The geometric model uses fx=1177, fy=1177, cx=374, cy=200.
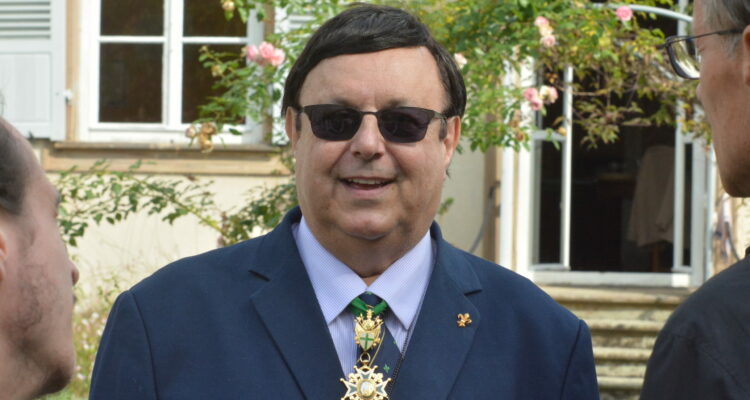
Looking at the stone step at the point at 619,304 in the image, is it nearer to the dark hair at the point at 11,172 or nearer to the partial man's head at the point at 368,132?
the partial man's head at the point at 368,132

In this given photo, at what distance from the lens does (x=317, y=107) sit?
2539 mm

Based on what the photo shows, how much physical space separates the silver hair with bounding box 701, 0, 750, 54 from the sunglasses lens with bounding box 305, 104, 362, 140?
826 millimetres

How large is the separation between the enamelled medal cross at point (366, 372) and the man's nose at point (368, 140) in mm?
340

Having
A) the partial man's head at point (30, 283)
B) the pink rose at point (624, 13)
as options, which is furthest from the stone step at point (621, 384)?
the partial man's head at point (30, 283)

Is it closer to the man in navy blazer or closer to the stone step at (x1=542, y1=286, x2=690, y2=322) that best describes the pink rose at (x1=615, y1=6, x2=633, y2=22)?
the stone step at (x1=542, y1=286, x2=690, y2=322)

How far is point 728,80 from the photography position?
6.36ft

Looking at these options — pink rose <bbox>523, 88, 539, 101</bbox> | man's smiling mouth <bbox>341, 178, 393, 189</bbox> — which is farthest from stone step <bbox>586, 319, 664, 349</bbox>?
man's smiling mouth <bbox>341, 178, 393, 189</bbox>

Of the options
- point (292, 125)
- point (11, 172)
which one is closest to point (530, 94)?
point (292, 125)

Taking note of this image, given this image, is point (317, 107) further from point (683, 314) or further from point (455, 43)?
point (455, 43)

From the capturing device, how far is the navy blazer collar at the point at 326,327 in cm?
242

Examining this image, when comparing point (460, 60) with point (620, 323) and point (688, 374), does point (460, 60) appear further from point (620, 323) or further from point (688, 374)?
point (688, 374)

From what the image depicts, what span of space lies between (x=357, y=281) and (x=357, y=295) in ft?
0.12

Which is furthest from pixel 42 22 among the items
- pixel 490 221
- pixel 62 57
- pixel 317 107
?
pixel 317 107

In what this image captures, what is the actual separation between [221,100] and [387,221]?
3.60m
